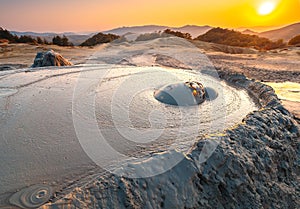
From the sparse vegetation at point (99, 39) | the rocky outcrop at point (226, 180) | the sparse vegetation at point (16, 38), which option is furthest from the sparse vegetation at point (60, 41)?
the rocky outcrop at point (226, 180)

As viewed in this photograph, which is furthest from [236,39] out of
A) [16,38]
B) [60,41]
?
[16,38]

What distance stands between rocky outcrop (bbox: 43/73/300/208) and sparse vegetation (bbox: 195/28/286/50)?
1858cm

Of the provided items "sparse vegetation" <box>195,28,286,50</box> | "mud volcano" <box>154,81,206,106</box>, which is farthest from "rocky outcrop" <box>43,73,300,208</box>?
"sparse vegetation" <box>195,28,286,50</box>

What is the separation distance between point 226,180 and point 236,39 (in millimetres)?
21323

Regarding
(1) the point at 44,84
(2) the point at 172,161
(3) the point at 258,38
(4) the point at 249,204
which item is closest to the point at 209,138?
(2) the point at 172,161

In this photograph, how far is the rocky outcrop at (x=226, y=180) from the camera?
1.29 m

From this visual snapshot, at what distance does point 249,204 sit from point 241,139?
50 centimetres

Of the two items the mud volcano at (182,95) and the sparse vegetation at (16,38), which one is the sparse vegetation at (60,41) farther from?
the mud volcano at (182,95)

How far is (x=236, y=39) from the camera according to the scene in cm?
2047

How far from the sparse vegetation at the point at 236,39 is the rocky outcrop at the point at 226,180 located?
731 inches

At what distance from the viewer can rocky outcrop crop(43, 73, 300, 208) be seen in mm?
1285

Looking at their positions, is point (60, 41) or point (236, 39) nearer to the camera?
point (60, 41)

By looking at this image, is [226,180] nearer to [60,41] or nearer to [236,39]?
[60,41]

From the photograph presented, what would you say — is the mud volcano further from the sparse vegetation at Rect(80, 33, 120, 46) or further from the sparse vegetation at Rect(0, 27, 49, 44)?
the sparse vegetation at Rect(80, 33, 120, 46)
